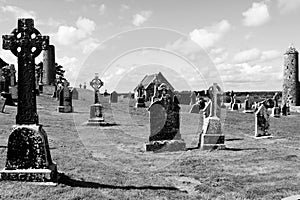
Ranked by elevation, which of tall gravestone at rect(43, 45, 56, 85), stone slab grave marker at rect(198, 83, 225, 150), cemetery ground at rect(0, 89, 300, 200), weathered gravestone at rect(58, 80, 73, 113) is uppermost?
tall gravestone at rect(43, 45, 56, 85)

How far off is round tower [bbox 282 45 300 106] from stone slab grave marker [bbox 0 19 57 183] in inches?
1747

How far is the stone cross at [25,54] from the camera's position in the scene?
22.8 feet

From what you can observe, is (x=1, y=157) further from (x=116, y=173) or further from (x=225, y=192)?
(x=225, y=192)

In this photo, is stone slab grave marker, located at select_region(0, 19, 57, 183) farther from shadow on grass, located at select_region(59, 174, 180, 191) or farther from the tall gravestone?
the tall gravestone

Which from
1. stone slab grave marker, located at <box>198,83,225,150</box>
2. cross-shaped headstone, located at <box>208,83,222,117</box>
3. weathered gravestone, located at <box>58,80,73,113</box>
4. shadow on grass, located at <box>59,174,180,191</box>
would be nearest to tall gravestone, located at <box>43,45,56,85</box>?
weathered gravestone, located at <box>58,80,73,113</box>

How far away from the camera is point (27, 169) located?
679 cm

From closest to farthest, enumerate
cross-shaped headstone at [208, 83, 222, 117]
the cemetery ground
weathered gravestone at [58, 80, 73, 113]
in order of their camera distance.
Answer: the cemetery ground → cross-shaped headstone at [208, 83, 222, 117] → weathered gravestone at [58, 80, 73, 113]

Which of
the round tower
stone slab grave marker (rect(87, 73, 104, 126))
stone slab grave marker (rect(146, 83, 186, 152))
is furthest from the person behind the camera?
the round tower

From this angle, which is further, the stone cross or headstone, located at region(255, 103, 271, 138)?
headstone, located at region(255, 103, 271, 138)

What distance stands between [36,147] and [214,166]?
4.66 meters

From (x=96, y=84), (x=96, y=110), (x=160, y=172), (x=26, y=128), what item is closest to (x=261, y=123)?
(x=160, y=172)

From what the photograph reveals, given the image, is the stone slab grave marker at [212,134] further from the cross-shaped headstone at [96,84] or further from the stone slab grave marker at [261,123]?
the cross-shaped headstone at [96,84]

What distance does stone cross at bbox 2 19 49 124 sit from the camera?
22.8ft

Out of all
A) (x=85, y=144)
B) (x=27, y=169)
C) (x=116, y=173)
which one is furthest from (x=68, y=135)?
(x=27, y=169)
